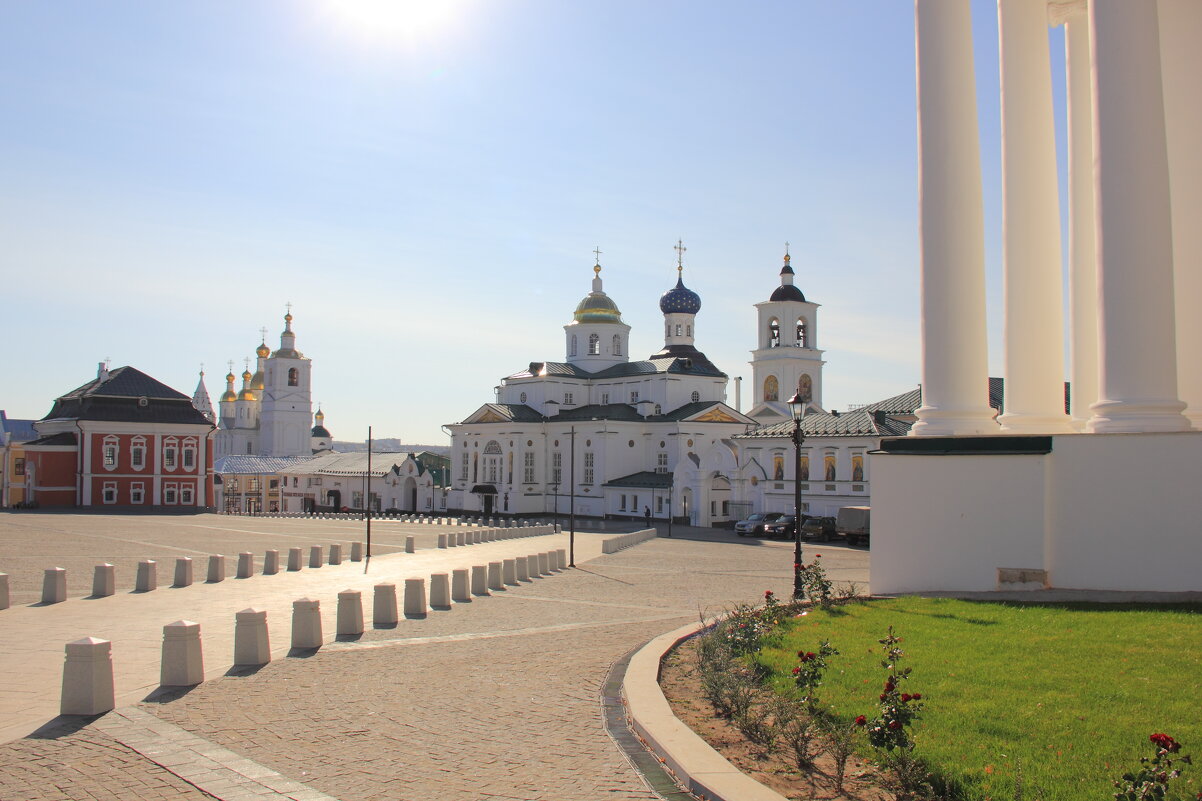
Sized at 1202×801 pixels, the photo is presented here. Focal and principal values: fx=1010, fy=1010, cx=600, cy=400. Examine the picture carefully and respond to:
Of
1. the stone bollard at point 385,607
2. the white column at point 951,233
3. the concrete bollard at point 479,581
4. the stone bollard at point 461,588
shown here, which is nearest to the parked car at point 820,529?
the concrete bollard at point 479,581

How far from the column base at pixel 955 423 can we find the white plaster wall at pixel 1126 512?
163 cm

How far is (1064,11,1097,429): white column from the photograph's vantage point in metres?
20.5

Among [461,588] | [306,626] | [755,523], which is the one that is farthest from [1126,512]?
[755,523]

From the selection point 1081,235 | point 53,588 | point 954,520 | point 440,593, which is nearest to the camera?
point 954,520

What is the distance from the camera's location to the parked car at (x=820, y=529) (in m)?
50.7

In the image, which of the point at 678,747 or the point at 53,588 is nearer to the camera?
the point at 678,747

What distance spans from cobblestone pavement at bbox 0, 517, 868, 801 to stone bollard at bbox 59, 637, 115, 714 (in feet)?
1.86

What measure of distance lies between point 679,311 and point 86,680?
79.8 meters

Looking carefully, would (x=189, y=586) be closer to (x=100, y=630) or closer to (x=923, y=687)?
(x=100, y=630)

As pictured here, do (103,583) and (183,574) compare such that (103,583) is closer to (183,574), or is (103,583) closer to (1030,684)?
(183,574)

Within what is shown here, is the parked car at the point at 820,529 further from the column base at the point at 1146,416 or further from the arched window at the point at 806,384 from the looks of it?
the column base at the point at 1146,416

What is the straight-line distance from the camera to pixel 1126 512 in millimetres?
16281

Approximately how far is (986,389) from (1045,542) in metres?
3.21

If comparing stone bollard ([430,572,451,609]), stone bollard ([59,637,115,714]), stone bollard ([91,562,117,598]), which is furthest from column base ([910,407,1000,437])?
stone bollard ([91,562,117,598])
